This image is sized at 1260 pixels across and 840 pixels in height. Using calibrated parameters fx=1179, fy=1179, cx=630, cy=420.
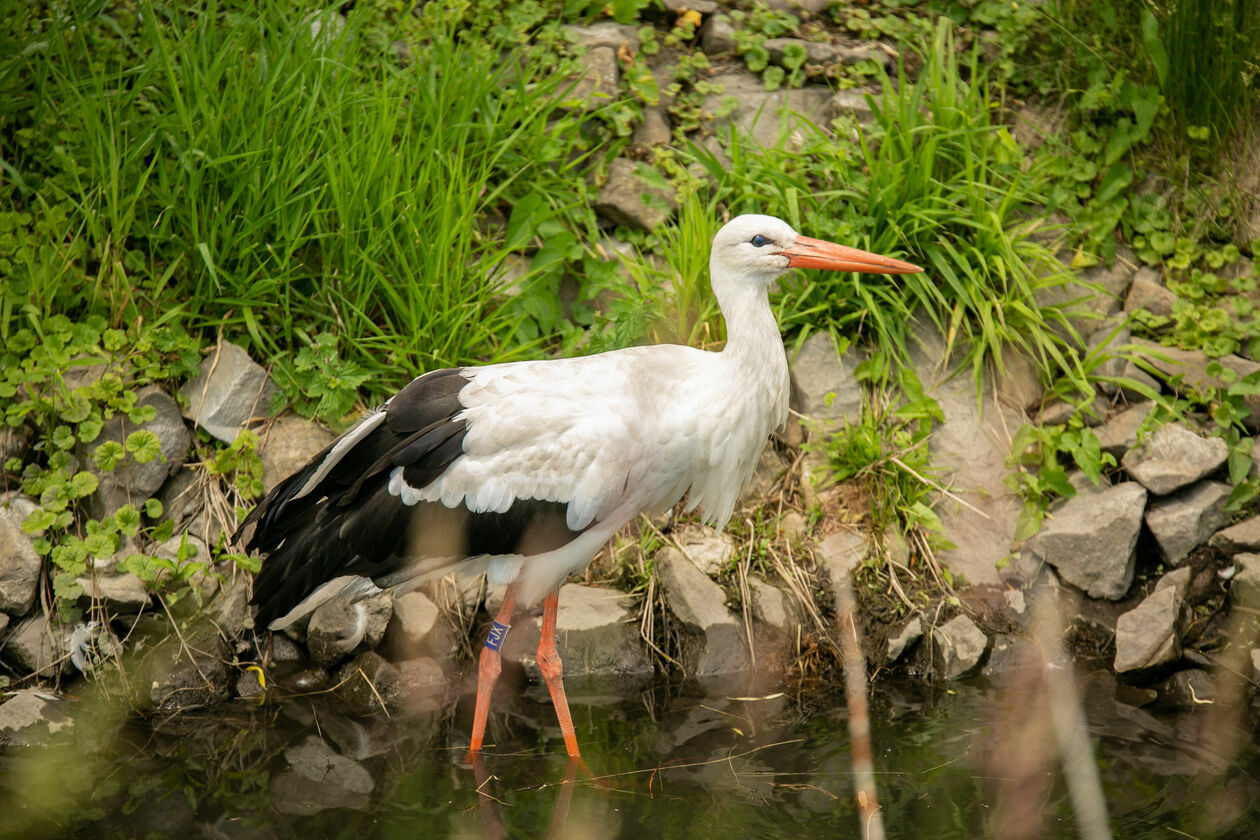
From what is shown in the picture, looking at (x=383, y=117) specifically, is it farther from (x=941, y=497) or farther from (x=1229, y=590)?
(x=1229, y=590)

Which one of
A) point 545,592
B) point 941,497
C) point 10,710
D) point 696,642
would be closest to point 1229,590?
point 941,497

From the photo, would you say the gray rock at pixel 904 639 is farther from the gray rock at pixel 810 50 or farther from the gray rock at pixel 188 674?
the gray rock at pixel 810 50

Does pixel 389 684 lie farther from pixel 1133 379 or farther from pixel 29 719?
pixel 1133 379

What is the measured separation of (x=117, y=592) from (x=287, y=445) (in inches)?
30.8

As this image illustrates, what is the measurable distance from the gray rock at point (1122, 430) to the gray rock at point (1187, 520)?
0.87 ft

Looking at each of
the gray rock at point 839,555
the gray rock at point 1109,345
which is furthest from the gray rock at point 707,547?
the gray rock at point 1109,345

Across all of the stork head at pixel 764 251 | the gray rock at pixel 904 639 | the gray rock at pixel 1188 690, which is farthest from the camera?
the gray rock at pixel 904 639

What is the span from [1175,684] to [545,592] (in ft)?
7.06

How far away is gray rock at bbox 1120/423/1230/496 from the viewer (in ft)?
14.1

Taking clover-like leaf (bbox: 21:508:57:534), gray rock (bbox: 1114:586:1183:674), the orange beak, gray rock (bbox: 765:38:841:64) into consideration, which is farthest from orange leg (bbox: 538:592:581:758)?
gray rock (bbox: 765:38:841:64)

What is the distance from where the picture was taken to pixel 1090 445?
4.41m

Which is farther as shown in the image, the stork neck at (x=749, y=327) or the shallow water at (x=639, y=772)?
the stork neck at (x=749, y=327)

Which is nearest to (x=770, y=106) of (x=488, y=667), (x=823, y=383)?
(x=823, y=383)

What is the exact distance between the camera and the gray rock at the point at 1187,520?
4.25 meters
